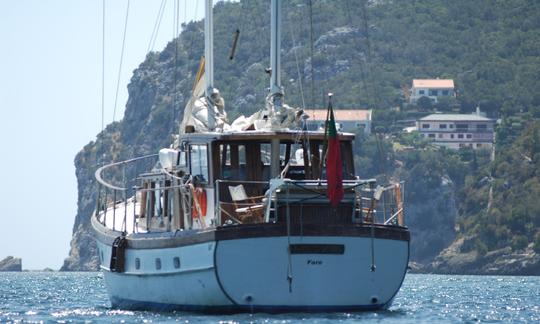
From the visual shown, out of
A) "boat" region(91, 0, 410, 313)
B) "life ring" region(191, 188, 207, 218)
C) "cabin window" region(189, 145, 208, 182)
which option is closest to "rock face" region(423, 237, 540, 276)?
"boat" region(91, 0, 410, 313)

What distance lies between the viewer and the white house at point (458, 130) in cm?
18388

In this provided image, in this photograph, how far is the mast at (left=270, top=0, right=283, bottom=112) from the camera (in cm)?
3484

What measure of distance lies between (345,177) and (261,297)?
4.17 meters

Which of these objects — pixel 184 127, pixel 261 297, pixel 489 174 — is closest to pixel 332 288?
pixel 261 297

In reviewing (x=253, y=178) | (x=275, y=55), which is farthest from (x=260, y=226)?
(x=275, y=55)

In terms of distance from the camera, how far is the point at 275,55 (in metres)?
35.2

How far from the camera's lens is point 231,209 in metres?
33.4

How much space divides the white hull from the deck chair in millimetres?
1380

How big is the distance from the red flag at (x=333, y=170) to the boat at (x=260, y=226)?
29mm

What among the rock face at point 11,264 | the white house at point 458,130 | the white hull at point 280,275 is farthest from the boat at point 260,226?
the white house at point 458,130

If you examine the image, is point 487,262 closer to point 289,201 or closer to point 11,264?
point 11,264

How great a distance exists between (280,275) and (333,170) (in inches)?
93.6

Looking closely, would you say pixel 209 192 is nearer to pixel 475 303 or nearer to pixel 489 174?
pixel 475 303

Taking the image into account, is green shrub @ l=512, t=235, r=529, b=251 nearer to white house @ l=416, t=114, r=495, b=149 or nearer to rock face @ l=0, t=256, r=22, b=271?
white house @ l=416, t=114, r=495, b=149
